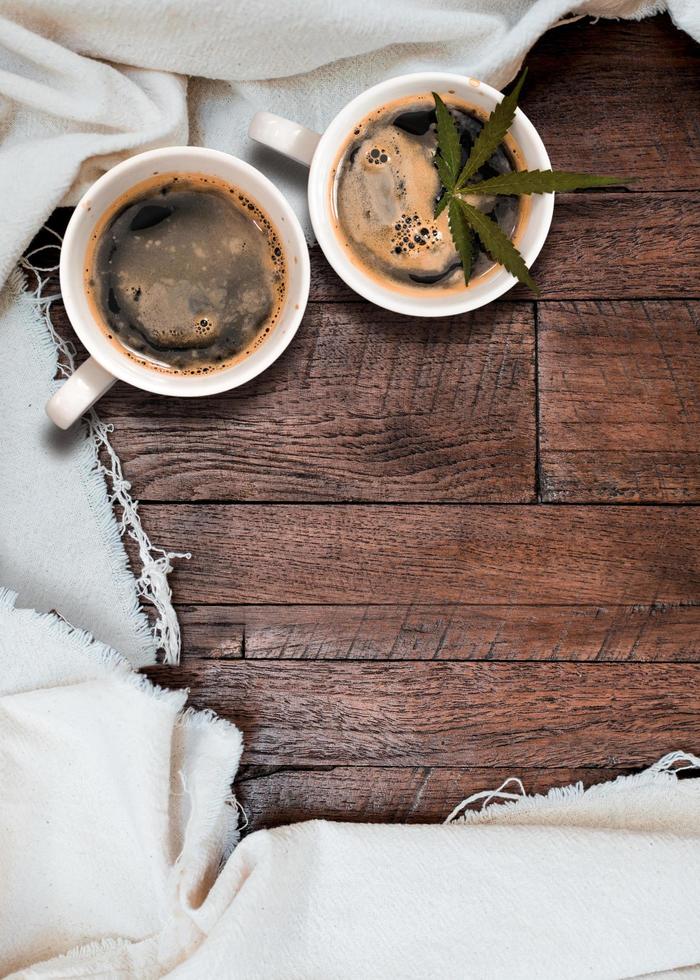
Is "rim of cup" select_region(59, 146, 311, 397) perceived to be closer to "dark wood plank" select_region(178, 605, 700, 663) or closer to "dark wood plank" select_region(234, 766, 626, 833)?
"dark wood plank" select_region(178, 605, 700, 663)

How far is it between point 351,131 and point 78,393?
0.34m

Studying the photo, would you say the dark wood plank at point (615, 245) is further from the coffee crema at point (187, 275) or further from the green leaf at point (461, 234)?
the coffee crema at point (187, 275)

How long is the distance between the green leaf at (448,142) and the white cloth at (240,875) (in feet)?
1.79

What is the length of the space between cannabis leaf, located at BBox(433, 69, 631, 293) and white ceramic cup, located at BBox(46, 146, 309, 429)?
0.14 metres

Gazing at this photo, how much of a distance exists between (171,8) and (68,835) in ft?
2.51

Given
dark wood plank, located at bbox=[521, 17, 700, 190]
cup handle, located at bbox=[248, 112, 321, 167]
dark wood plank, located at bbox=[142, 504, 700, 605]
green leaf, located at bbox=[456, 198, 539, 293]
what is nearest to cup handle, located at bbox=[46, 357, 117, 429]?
dark wood plank, located at bbox=[142, 504, 700, 605]

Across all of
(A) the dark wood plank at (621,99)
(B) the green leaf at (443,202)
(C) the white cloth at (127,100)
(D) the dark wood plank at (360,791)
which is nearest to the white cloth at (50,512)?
(C) the white cloth at (127,100)

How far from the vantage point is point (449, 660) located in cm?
88

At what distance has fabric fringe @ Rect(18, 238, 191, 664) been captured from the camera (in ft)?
2.79

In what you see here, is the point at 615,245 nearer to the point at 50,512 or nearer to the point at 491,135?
the point at 491,135

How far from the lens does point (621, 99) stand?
0.87 meters

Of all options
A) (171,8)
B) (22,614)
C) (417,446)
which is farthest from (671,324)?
(22,614)

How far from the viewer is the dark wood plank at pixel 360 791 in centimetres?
88

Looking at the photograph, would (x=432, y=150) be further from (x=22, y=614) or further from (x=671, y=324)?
(x=22, y=614)
